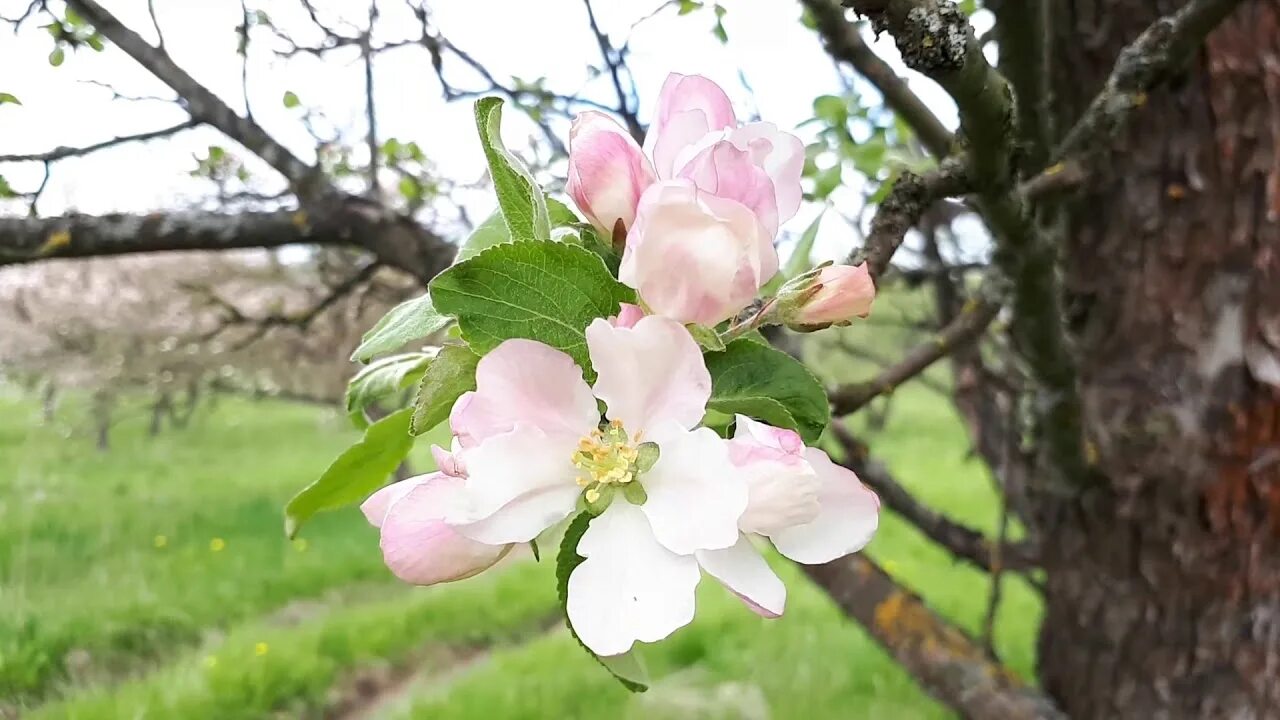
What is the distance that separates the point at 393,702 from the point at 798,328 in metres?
3.08

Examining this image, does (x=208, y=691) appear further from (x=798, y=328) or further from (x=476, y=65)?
(x=798, y=328)

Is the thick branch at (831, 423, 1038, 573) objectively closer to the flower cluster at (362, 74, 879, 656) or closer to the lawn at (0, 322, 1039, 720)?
the lawn at (0, 322, 1039, 720)

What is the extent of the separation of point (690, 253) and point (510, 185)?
10 cm

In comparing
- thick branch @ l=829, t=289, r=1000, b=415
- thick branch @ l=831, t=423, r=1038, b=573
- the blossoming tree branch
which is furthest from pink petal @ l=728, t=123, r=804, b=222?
thick branch @ l=831, t=423, r=1038, b=573

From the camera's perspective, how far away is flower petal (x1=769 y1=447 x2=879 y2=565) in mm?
393

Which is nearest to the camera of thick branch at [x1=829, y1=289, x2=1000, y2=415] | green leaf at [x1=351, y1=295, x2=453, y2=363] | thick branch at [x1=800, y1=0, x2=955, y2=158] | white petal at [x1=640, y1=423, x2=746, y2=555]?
white petal at [x1=640, y1=423, x2=746, y2=555]

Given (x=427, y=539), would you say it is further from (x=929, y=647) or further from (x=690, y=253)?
(x=929, y=647)

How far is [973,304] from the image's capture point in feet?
3.99

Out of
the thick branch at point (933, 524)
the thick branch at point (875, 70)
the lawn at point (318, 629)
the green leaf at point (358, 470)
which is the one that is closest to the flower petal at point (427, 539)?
the green leaf at point (358, 470)

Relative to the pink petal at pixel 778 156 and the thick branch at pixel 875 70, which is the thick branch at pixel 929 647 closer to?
the thick branch at pixel 875 70

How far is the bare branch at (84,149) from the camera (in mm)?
1271

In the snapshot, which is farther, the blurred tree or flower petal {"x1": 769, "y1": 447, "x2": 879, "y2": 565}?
the blurred tree

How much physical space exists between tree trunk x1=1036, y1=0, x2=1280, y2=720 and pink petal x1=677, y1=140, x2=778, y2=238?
3.73 feet

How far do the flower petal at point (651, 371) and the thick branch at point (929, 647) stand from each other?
114 cm
